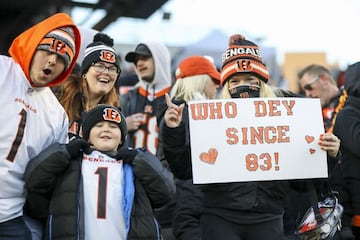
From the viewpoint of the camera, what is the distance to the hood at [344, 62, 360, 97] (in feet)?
11.9

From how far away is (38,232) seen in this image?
2.76 metres

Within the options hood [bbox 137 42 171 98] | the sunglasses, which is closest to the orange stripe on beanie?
hood [bbox 137 42 171 98]

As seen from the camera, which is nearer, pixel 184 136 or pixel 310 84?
pixel 184 136

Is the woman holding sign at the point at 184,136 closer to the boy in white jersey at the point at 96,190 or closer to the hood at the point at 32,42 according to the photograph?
the boy in white jersey at the point at 96,190

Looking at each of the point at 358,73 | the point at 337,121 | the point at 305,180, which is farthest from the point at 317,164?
the point at 358,73

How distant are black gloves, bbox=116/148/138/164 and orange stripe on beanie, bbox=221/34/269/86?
2.81 feet

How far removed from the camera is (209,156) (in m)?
2.90

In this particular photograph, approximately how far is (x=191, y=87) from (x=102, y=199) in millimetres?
1572

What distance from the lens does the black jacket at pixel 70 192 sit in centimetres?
259

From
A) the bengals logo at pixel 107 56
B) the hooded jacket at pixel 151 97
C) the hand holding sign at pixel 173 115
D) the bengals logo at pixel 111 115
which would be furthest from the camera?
the hooded jacket at pixel 151 97

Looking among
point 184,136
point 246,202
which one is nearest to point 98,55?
point 184,136

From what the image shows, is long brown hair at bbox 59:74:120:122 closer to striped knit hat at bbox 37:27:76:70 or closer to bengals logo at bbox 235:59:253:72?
striped knit hat at bbox 37:27:76:70

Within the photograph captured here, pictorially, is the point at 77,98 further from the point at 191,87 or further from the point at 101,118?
the point at 191,87

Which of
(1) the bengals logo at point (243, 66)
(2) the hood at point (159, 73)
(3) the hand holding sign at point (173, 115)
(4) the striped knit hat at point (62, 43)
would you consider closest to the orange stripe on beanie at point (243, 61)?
(1) the bengals logo at point (243, 66)
